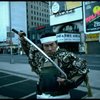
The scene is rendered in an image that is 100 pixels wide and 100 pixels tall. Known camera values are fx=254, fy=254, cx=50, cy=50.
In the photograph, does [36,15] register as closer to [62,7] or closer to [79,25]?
[62,7]

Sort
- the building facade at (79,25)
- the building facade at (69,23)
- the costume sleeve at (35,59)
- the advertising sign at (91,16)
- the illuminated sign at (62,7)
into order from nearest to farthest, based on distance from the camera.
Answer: the costume sleeve at (35,59) < the advertising sign at (91,16) < the building facade at (79,25) < the building facade at (69,23) < the illuminated sign at (62,7)

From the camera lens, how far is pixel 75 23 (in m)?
52.2

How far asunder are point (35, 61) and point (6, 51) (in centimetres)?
7743

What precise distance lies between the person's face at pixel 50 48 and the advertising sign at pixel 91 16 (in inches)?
1630

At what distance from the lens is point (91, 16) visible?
4594cm

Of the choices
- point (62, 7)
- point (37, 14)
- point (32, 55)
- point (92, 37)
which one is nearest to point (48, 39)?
point (32, 55)

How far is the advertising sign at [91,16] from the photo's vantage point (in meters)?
44.8

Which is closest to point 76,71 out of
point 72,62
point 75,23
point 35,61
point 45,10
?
point 72,62

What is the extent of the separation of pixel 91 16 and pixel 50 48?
4341 centimetres

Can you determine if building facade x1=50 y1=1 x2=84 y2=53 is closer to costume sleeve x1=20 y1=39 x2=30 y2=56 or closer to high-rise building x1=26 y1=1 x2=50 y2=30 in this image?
high-rise building x1=26 y1=1 x2=50 y2=30

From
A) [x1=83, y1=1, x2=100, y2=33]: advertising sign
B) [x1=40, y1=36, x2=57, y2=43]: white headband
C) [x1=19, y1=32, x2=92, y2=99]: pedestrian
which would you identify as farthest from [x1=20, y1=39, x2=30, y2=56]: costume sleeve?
[x1=83, y1=1, x2=100, y2=33]: advertising sign

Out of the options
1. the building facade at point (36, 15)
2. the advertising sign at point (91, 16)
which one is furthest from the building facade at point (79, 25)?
the building facade at point (36, 15)

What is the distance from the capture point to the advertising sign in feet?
147

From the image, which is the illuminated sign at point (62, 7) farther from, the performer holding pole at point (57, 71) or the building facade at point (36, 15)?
the performer holding pole at point (57, 71)
